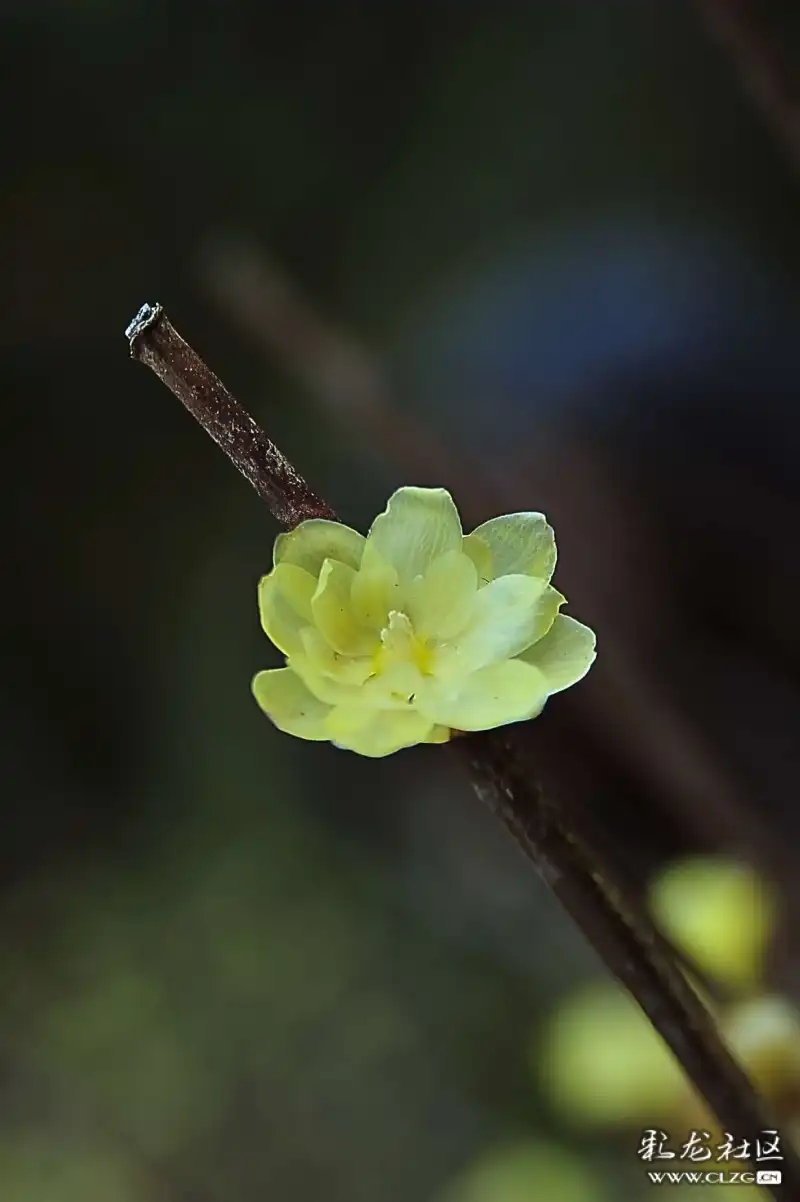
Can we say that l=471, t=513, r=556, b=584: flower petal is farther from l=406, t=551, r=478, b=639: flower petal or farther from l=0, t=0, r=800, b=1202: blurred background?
l=0, t=0, r=800, b=1202: blurred background

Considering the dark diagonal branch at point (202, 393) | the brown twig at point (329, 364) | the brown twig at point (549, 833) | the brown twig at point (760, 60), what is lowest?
the brown twig at point (549, 833)

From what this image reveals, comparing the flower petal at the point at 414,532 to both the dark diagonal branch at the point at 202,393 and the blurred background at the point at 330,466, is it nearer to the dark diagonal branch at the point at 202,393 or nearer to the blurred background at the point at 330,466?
the dark diagonal branch at the point at 202,393

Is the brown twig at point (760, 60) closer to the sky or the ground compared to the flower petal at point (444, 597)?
closer to the sky

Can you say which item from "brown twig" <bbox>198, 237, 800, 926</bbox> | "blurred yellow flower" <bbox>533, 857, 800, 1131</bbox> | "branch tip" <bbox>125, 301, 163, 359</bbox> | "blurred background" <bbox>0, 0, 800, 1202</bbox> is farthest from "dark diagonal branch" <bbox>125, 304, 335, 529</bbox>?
"blurred background" <bbox>0, 0, 800, 1202</bbox>

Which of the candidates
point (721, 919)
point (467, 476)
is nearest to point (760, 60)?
point (467, 476)

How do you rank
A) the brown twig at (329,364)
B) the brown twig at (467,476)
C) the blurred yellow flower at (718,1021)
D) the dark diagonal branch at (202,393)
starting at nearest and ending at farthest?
the dark diagonal branch at (202,393), the blurred yellow flower at (718,1021), the brown twig at (467,476), the brown twig at (329,364)

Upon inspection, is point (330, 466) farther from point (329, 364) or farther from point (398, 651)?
point (398, 651)

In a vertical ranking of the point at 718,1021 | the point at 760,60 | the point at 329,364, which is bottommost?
the point at 718,1021

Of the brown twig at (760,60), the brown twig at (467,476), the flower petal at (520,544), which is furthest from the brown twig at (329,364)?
the flower petal at (520,544)

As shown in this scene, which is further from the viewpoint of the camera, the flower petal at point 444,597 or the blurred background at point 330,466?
the blurred background at point 330,466
